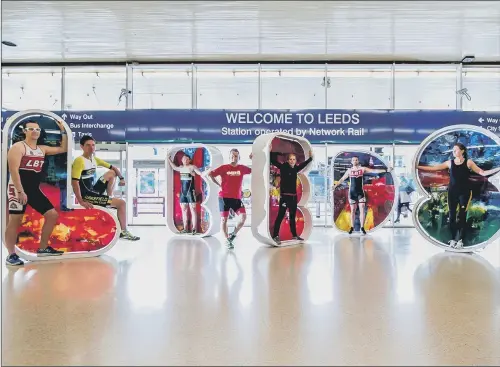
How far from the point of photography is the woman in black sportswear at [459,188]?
5902mm

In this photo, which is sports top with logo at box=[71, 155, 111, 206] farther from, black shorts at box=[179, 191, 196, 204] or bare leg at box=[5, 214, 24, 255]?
black shorts at box=[179, 191, 196, 204]

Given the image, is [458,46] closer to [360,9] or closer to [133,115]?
[360,9]

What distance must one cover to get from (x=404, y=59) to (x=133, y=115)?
6.59 meters

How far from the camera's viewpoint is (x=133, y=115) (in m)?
9.25

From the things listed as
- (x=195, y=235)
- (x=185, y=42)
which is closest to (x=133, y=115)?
(x=185, y=42)

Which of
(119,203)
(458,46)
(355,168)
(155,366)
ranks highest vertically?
(458,46)

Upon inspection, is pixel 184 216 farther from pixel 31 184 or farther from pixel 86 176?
pixel 31 184

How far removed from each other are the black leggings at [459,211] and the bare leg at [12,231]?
590cm

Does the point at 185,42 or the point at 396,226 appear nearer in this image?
the point at 185,42

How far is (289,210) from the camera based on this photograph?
21.7ft

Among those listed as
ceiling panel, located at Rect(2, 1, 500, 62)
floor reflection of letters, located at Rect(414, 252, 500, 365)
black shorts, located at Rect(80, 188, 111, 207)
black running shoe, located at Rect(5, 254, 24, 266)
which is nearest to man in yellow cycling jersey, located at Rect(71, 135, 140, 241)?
black shorts, located at Rect(80, 188, 111, 207)

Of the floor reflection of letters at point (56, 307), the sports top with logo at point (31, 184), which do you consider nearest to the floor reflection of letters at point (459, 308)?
the floor reflection of letters at point (56, 307)

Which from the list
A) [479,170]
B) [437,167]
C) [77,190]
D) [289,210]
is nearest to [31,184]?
[77,190]

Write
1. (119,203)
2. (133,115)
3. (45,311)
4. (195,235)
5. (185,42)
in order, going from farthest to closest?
(133,115) → (185,42) → (195,235) → (119,203) → (45,311)
